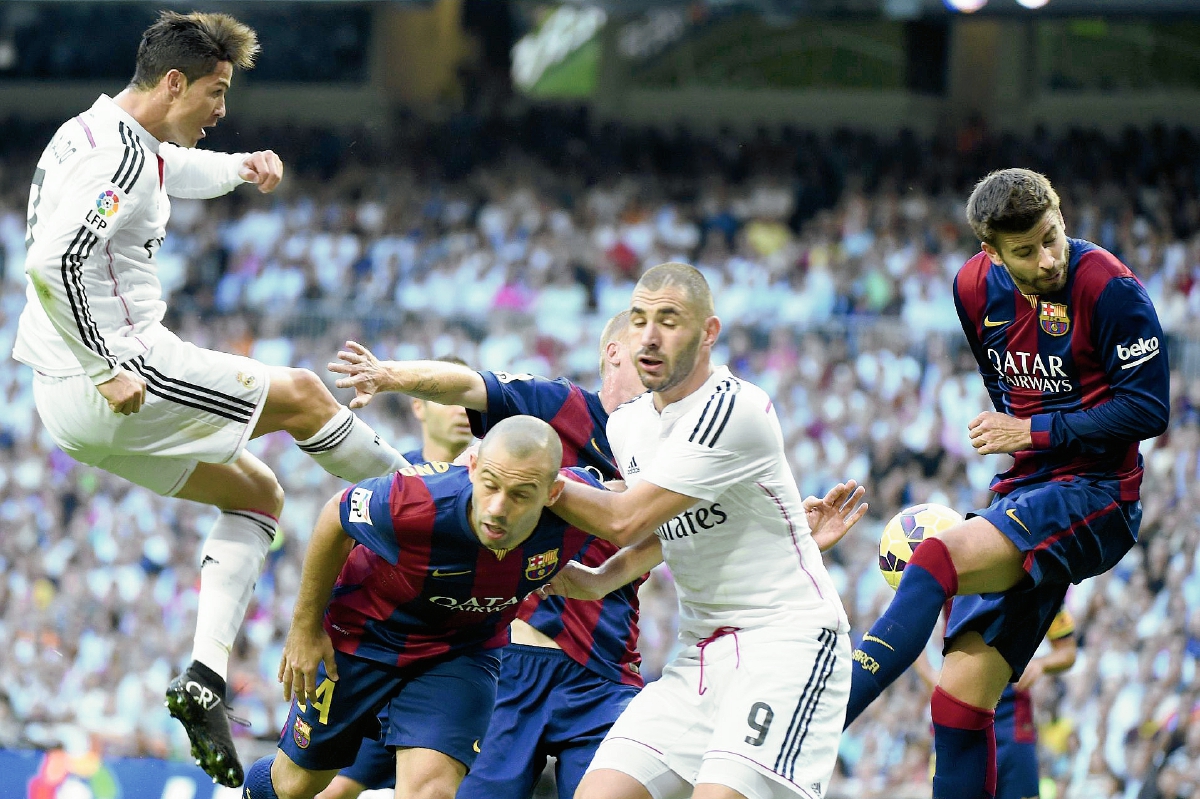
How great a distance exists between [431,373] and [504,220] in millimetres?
12384

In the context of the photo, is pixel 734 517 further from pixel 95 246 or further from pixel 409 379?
pixel 95 246

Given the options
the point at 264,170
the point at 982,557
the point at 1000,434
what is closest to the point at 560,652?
the point at 982,557

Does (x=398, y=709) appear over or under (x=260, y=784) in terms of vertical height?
over

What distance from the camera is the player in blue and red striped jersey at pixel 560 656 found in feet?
17.5

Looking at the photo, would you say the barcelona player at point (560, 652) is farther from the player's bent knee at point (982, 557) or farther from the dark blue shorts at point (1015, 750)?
the dark blue shorts at point (1015, 750)

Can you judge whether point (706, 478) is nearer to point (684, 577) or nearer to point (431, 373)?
point (684, 577)

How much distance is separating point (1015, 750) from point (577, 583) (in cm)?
284

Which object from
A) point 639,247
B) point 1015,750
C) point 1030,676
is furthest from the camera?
point 639,247

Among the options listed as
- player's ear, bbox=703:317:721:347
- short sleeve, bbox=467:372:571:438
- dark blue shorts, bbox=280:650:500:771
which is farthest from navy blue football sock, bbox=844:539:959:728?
short sleeve, bbox=467:372:571:438

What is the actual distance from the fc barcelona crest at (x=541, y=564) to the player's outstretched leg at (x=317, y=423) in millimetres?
803

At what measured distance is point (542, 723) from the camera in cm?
564

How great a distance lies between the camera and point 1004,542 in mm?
5047

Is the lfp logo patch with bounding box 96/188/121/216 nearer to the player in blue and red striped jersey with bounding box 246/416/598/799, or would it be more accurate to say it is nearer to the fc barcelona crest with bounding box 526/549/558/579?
the player in blue and red striped jersey with bounding box 246/416/598/799

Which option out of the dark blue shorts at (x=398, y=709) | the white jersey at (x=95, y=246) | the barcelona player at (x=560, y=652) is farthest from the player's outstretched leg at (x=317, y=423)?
the dark blue shorts at (x=398, y=709)
